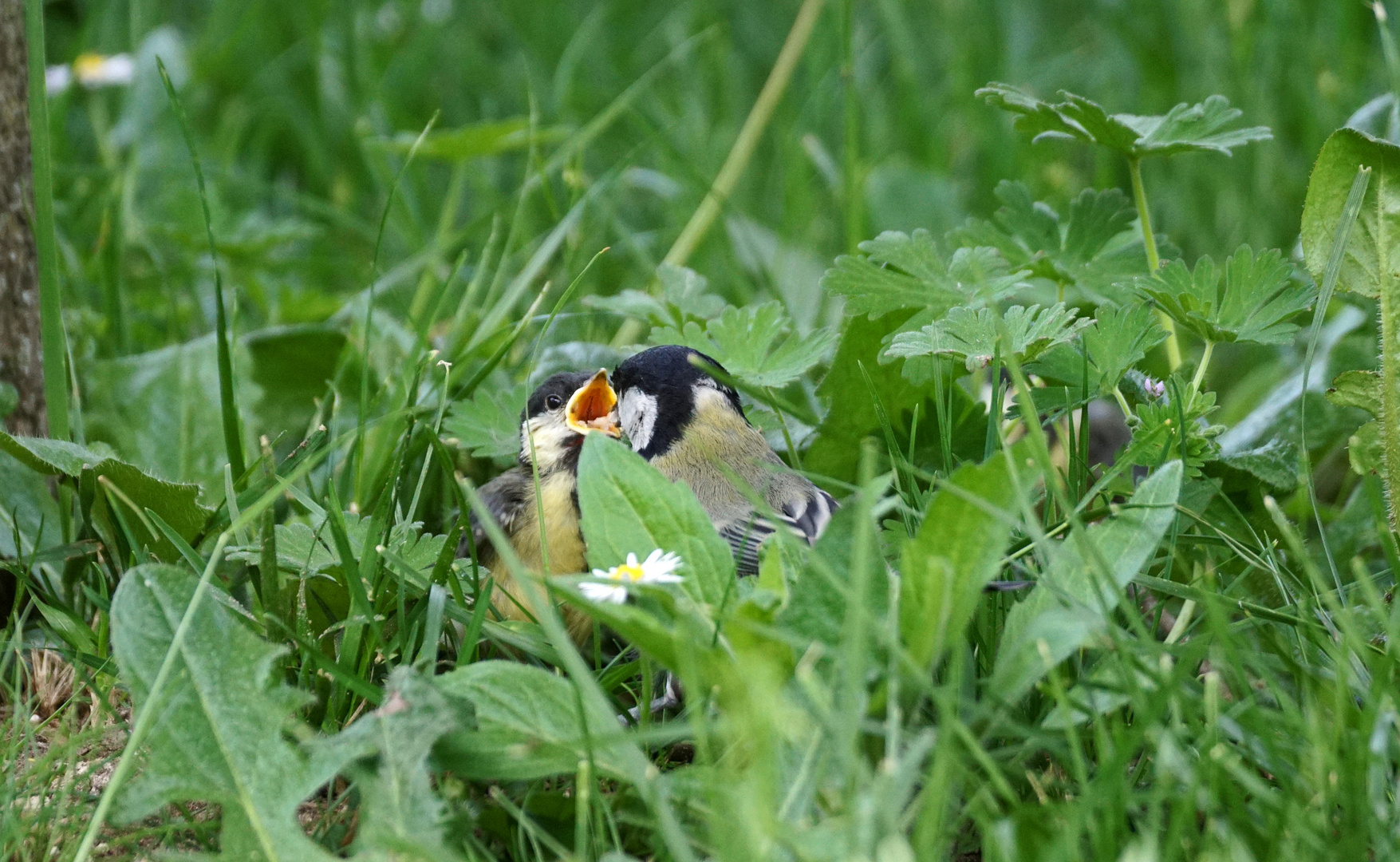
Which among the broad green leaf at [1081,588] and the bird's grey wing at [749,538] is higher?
the broad green leaf at [1081,588]

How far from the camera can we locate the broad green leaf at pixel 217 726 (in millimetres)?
1382

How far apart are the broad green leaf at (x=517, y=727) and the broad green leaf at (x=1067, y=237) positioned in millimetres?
1202

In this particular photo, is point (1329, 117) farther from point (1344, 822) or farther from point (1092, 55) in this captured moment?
point (1344, 822)

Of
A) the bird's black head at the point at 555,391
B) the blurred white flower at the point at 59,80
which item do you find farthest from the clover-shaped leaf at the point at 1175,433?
the blurred white flower at the point at 59,80

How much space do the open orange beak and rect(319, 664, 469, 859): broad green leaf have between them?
1.16 metres

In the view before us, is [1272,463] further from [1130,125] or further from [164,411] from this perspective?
[164,411]

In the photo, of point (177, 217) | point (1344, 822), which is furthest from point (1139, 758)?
point (177, 217)

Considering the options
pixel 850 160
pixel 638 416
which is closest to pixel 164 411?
pixel 638 416

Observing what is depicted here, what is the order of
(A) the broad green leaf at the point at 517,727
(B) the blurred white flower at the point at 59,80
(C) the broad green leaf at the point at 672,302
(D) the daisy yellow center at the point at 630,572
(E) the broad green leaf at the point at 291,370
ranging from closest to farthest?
(A) the broad green leaf at the point at 517,727
(D) the daisy yellow center at the point at 630,572
(C) the broad green leaf at the point at 672,302
(E) the broad green leaf at the point at 291,370
(B) the blurred white flower at the point at 59,80

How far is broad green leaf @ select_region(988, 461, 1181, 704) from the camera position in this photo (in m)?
1.42

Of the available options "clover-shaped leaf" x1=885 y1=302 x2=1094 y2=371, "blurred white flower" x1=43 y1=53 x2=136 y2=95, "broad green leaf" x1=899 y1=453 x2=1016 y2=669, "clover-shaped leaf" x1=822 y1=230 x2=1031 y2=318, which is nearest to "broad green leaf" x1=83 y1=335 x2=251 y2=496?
"clover-shaped leaf" x1=822 y1=230 x2=1031 y2=318

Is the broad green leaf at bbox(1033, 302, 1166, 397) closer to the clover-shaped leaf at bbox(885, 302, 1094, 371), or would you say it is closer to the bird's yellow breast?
the clover-shaped leaf at bbox(885, 302, 1094, 371)

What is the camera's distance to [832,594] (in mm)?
1473

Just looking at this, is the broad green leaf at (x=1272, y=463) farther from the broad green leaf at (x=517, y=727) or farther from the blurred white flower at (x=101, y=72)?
the blurred white flower at (x=101, y=72)
